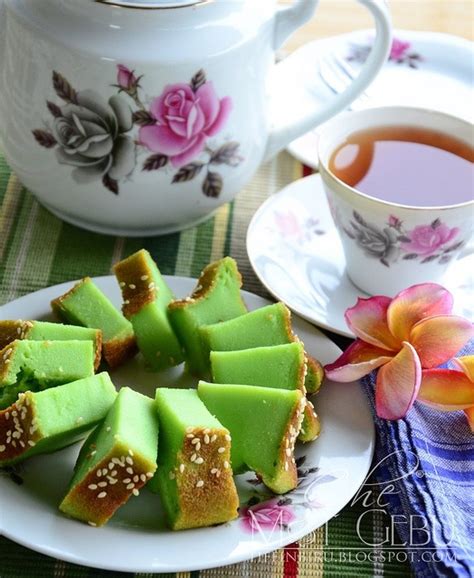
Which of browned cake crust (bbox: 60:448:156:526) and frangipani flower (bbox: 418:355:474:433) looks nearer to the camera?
browned cake crust (bbox: 60:448:156:526)

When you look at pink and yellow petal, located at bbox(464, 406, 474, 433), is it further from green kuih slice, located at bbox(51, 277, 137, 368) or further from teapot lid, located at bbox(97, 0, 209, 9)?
teapot lid, located at bbox(97, 0, 209, 9)

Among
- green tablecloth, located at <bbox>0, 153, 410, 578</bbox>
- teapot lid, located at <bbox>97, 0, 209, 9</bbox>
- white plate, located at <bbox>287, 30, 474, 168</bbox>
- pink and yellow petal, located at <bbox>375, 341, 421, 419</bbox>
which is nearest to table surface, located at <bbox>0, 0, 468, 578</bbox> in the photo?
green tablecloth, located at <bbox>0, 153, 410, 578</bbox>

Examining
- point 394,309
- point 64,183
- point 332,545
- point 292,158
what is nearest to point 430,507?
point 332,545

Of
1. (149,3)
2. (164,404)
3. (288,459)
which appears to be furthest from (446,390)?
(149,3)

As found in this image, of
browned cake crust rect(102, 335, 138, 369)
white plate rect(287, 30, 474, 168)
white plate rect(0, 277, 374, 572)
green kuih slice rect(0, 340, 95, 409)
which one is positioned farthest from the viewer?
white plate rect(287, 30, 474, 168)

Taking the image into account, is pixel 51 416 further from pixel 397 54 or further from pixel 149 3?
pixel 397 54

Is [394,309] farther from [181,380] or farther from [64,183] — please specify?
[64,183]

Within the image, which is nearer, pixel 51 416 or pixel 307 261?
Result: pixel 51 416
